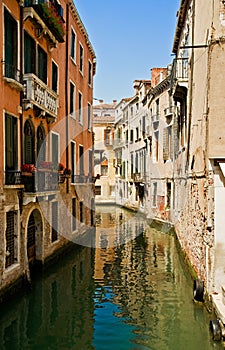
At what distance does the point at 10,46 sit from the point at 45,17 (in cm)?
205

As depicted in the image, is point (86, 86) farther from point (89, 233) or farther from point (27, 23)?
point (27, 23)

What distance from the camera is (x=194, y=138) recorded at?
36.8 ft

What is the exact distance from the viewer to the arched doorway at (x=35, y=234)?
1110cm

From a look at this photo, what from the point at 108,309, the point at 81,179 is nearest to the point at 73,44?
the point at 81,179

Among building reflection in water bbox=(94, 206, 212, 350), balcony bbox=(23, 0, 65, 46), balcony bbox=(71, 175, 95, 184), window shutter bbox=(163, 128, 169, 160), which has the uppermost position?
balcony bbox=(23, 0, 65, 46)

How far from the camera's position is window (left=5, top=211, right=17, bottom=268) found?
8656 mm

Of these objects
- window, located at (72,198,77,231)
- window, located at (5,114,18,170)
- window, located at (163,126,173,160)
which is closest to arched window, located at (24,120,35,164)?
window, located at (5,114,18,170)

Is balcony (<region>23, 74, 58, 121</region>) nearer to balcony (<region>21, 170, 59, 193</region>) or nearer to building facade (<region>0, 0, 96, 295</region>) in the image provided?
building facade (<region>0, 0, 96, 295</region>)

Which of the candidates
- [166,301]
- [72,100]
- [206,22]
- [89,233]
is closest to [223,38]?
[206,22]

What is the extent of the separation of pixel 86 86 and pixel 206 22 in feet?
31.7

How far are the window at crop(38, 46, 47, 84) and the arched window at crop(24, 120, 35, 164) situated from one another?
5.33 ft

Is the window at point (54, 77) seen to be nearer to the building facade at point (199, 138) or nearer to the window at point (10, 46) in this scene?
the window at point (10, 46)

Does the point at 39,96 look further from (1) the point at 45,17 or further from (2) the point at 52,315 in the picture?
(2) the point at 52,315

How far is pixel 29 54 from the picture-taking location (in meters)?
10.3
